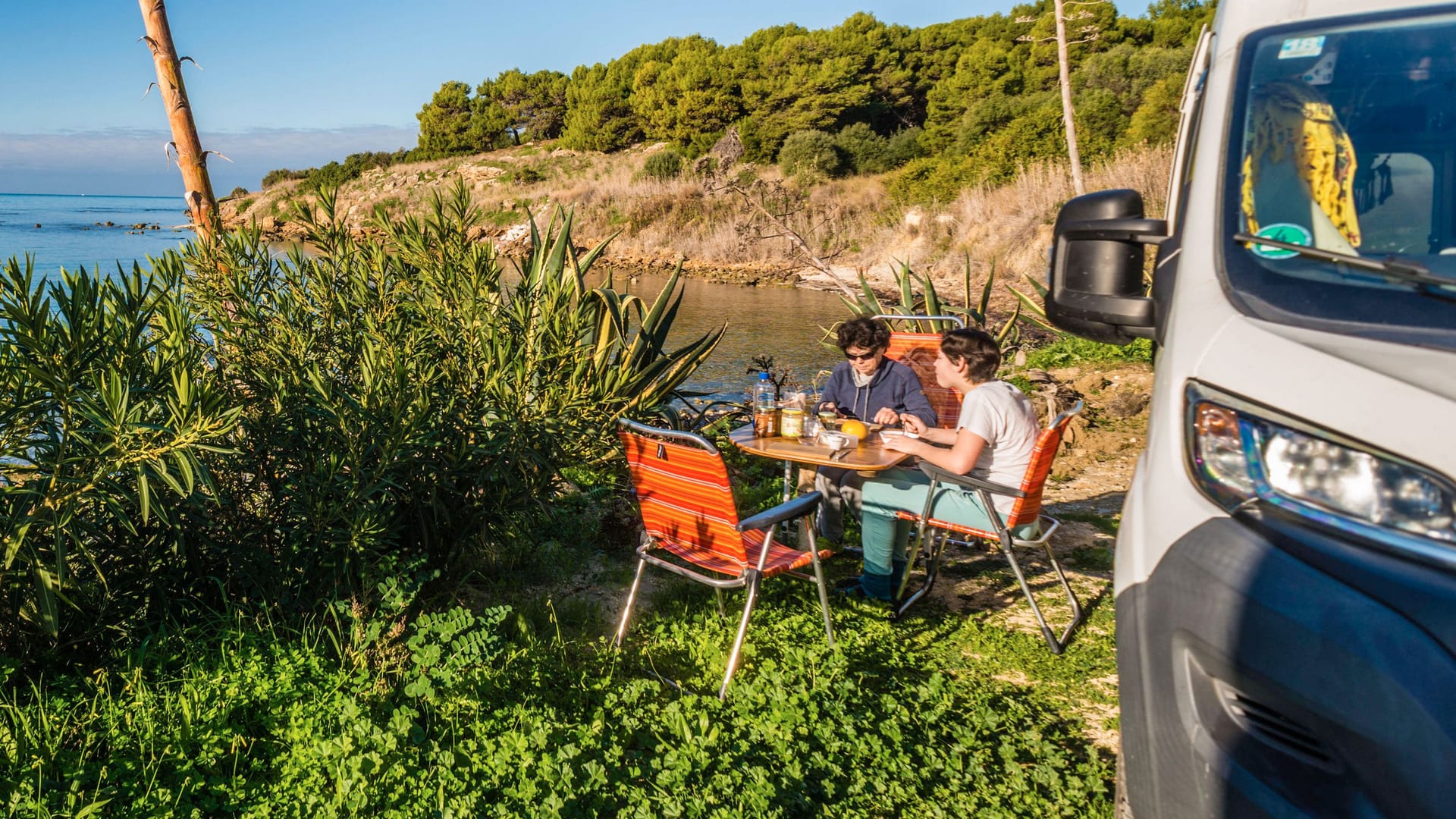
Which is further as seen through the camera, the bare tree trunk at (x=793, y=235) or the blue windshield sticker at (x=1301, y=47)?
the bare tree trunk at (x=793, y=235)

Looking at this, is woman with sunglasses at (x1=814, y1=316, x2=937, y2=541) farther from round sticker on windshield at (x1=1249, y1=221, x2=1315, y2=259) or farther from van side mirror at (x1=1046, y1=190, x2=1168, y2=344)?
round sticker on windshield at (x1=1249, y1=221, x2=1315, y2=259)

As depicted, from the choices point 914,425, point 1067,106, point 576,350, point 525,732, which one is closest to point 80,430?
point 525,732

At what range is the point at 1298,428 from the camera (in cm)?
157

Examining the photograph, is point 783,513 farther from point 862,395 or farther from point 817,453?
point 862,395

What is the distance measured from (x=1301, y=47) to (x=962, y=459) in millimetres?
2178

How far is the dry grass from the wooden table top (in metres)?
8.73

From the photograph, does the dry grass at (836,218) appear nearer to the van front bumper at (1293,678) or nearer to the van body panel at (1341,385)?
the van body panel at (1341,385)

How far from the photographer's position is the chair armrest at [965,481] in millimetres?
3969

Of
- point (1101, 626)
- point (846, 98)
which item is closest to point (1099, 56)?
point (846, 98)

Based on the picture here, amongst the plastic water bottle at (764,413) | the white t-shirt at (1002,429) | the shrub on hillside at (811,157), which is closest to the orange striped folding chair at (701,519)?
the white t-shirt at (1002,429)

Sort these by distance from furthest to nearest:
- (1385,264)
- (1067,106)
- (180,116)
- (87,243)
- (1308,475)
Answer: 1. (87,243)
2. (1067,106)
3. (180,116)
4. (1385,264)
5. (1308,475)

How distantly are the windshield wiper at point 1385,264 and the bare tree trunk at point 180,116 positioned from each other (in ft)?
17.5

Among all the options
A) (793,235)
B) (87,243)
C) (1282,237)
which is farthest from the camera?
(87,243)

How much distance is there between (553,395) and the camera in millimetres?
3699
